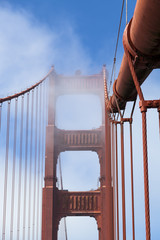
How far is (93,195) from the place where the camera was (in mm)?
25688

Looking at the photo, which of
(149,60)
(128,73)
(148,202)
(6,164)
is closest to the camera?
(148,202)

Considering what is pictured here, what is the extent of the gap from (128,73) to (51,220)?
18.6 metres

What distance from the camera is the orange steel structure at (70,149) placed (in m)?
24.4

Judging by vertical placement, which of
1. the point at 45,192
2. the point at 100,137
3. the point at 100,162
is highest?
the point at 100,137

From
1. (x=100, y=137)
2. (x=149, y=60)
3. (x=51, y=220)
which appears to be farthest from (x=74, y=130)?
(x=149, y=60)

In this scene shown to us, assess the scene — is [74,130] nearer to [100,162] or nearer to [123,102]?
[100,162]

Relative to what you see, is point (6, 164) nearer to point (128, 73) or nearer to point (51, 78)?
point (128, 73)

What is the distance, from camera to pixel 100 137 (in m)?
26.0

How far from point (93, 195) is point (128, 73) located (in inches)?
773

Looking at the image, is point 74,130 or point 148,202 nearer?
point 148,202

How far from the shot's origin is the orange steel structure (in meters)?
24.4

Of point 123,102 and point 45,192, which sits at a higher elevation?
point 123,102

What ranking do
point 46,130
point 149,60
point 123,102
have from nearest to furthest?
point 149,60 < point 123,102 < point 46,130

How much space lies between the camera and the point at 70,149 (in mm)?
26016
